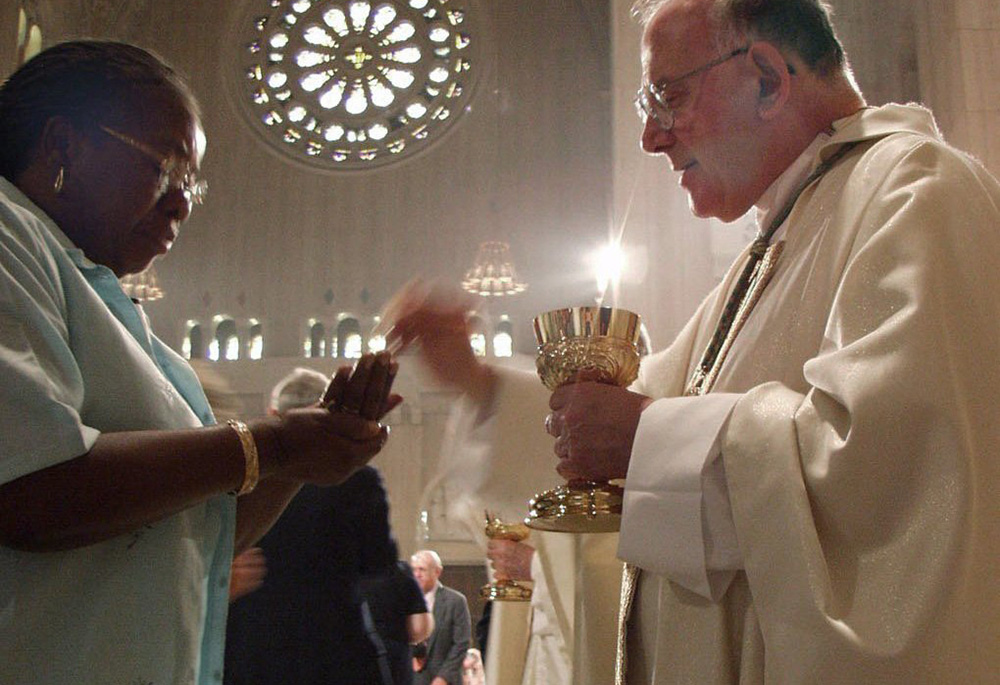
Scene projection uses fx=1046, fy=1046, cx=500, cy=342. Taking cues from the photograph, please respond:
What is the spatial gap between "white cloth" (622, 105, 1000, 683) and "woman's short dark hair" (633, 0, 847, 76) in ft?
1.15

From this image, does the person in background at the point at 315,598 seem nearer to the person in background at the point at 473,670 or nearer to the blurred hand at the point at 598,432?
the blurred hand at the point at 598,432

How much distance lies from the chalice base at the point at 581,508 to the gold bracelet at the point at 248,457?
1.51ft

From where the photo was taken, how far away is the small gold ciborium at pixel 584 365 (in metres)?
1.41

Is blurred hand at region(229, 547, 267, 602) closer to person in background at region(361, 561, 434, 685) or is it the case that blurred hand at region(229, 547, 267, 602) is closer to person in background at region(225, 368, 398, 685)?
person in background at region(225, 368, 398, 685)

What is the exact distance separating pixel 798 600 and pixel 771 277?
0.56 m

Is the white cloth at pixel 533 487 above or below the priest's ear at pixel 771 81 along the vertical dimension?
below

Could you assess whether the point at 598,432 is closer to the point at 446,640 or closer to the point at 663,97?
the point at 663,97

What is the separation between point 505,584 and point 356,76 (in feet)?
30.4

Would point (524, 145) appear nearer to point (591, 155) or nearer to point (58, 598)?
point (591, 155)

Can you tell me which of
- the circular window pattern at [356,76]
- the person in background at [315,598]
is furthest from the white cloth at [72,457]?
the circular window pattern at [356,76]

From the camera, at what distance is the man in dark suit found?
186 inches

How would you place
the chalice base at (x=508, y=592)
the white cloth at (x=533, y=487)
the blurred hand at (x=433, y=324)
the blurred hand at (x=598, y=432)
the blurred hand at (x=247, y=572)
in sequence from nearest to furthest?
1. the blurred hand at (x=598, y=432)
2. the white cloth at (x=533, y=487)
3. the blurred hand at (x=433, y=324)
4. the blurred hand at (x=247, y=572)
5. the chalice base at (x=508, y=592)

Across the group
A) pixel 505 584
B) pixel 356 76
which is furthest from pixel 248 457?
pixel 356 76

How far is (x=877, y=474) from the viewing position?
42.8 inches
